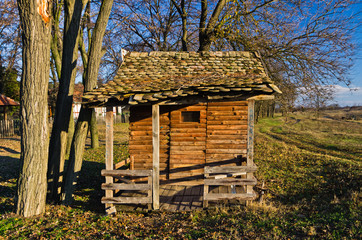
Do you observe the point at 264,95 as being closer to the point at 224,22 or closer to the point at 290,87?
the point at 224,22

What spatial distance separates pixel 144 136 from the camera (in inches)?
331

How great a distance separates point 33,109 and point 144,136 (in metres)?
3.67

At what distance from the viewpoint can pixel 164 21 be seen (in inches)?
719

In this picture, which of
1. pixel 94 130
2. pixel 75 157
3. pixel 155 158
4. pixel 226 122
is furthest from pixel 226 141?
pixel 94 130

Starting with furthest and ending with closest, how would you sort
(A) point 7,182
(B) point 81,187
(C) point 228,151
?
1. (A) point 7,182
2. (B) point 81,187
3. (C) point 228,151

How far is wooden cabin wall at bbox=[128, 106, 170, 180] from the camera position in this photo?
27.6 ft

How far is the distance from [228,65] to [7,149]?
55.6ft

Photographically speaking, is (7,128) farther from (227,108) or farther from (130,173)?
(227,108)

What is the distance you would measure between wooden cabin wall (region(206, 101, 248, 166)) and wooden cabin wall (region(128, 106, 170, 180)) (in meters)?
1.60

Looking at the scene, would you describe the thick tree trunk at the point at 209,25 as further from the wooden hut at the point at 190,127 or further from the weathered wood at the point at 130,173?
the weathered wood at the point at 130,173

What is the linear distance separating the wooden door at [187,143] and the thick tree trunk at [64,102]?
353cm

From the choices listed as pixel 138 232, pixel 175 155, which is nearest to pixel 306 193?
pixel 175 155

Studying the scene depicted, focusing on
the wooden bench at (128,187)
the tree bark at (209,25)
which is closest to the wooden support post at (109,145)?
the wooden bench at (128,187)

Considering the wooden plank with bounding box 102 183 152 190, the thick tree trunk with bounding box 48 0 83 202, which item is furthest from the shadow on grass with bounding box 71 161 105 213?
the wooden plank with bounding box 102 183 152 190
